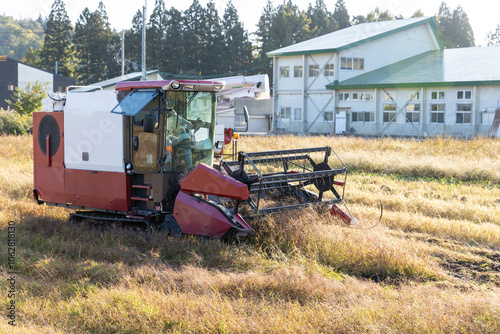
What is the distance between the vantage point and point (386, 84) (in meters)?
45.9

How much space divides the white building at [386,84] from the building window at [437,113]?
73mm

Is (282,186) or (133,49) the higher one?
(133,49)

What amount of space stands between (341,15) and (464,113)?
164 feet

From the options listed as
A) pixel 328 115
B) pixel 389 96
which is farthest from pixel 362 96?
pixel 328 115

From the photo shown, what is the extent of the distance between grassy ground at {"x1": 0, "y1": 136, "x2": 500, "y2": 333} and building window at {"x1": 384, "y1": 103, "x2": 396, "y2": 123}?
34.2 meters

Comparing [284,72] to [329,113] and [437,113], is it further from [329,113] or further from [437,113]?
[437,113]

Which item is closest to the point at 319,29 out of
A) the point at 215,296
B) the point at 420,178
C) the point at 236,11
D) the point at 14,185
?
the point at 236,11

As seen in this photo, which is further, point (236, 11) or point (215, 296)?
point (236, 11)

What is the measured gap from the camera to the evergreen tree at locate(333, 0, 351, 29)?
88.7m

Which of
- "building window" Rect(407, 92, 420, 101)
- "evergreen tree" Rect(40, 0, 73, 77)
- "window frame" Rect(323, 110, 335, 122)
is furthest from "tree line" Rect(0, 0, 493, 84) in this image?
"building window" Rect(407, 92, 420, 101)

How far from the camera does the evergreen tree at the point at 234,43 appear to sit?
249 feet

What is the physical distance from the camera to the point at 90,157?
10711 mm

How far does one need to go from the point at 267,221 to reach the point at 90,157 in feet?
11.7

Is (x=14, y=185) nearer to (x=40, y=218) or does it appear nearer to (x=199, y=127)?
(x=40, y=218)
